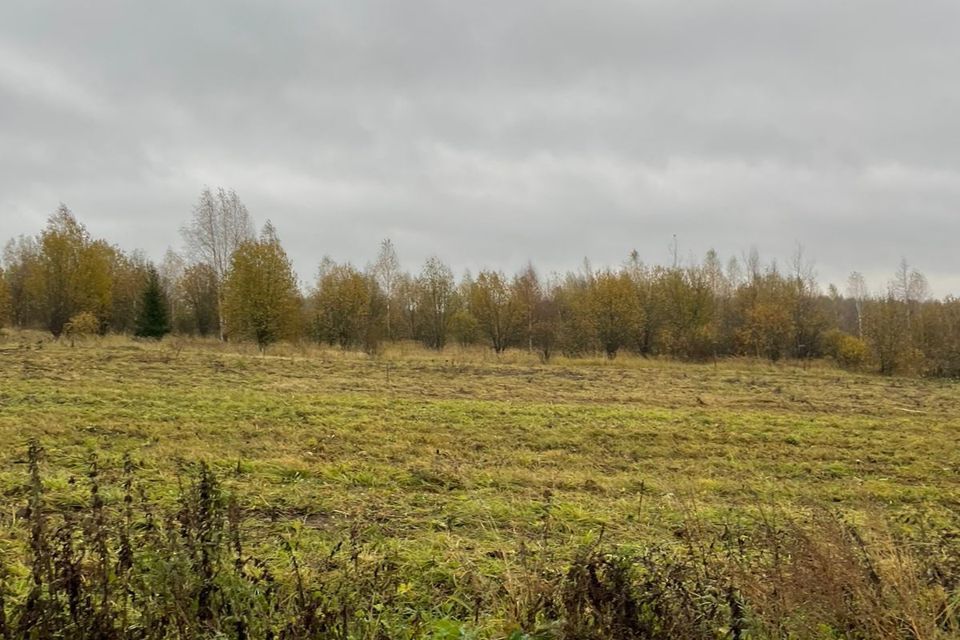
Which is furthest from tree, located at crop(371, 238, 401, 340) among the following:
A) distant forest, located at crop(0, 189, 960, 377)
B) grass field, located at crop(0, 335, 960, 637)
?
grass field, located at crop(0, 335, 960, 637)

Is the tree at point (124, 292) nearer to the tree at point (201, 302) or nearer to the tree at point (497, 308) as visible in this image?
the tree at point (201, 302)

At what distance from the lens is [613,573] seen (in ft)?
10.5

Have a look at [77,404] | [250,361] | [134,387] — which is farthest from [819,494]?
[250,361]

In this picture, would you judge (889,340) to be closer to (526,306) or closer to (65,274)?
(526,306)

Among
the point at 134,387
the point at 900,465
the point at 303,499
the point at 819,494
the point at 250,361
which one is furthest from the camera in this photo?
the point at 250,361

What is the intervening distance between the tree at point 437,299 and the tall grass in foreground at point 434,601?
1588 inches

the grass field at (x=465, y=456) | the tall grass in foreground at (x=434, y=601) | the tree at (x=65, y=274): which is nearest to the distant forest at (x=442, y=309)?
the tree at (x=65, y=274)

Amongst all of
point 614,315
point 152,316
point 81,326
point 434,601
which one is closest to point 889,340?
point 614,315

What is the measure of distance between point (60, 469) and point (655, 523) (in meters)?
6.82

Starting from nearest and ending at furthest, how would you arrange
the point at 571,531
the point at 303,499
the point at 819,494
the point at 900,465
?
the point at 571,531, the point at 303,499, the point at 819,494, the point at 900,465

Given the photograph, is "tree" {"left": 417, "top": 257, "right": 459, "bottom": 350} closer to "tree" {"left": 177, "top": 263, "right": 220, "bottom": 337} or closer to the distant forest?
the distant forest

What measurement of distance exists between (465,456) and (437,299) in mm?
35925

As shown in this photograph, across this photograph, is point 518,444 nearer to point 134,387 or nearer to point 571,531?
point 571,531

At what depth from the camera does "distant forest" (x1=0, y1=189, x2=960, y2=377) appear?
1244 inches
